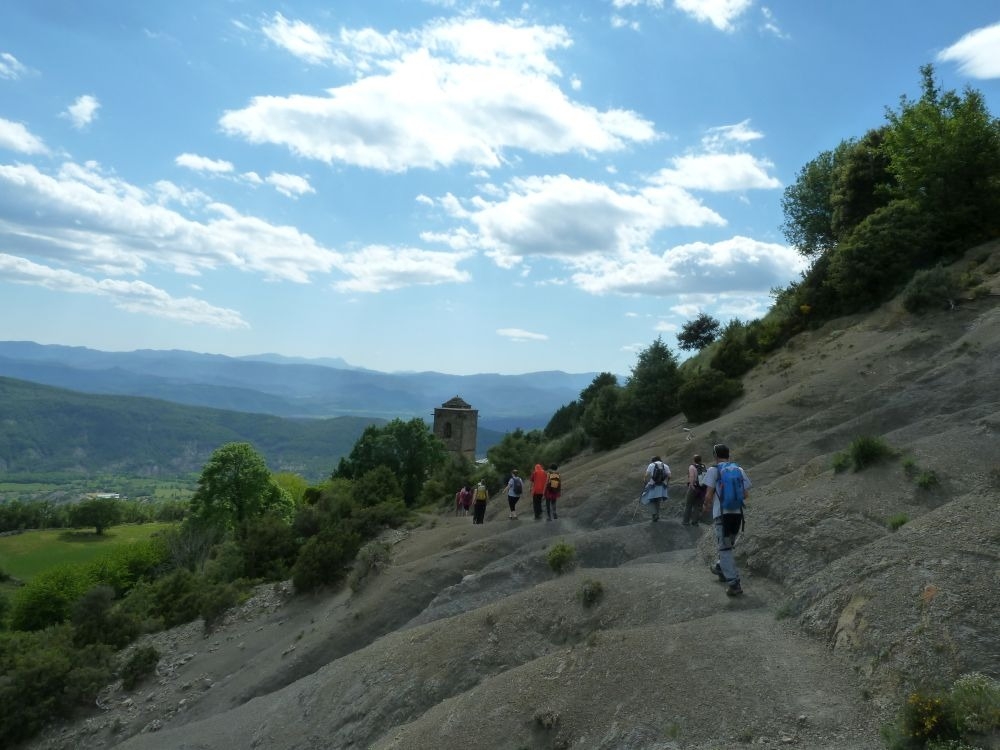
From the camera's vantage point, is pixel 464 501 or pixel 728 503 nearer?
pixel 728 503

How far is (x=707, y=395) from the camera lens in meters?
30.8

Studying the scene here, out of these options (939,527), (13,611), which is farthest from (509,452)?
(13,611)

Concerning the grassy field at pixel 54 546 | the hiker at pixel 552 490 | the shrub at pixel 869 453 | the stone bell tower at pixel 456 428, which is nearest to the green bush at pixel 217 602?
the hiker at pixel 552 490

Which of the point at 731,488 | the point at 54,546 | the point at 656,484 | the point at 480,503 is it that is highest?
the point at 731,488

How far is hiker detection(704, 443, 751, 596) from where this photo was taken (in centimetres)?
1184

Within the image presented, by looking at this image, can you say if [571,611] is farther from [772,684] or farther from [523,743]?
[772,684]

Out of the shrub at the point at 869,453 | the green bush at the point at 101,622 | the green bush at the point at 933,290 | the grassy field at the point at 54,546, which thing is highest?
the green bush at the point at 933,290

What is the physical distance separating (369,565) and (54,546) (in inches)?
3258

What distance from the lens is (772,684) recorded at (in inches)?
346

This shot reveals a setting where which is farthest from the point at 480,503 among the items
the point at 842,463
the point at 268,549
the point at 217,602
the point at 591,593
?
the point at 842,463

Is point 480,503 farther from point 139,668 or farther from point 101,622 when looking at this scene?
point 101,622

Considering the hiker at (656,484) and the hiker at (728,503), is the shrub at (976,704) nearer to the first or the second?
the hiker at (728,503)

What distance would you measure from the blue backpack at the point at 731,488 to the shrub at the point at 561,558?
20.0 ft

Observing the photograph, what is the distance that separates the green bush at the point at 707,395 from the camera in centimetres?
3081
